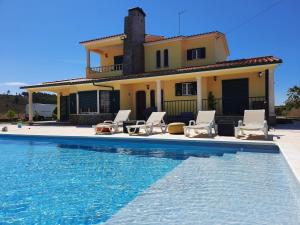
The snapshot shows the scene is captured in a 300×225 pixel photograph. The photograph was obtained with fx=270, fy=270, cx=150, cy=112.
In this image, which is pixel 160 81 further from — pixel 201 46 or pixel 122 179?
pixel 122 179

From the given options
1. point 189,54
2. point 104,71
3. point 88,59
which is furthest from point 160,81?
point 88,59

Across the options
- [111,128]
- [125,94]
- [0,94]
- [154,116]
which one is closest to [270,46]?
[125,94]

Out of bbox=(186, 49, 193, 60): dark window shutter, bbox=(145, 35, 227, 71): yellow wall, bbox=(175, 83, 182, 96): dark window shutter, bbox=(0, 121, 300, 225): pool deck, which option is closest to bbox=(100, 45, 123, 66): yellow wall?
bbox=(145, 35, 227, 71): yellow wall

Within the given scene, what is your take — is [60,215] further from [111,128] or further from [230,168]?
[111,128]

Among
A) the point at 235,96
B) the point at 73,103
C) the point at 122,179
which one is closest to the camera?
the point at 122,179

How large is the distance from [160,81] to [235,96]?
4.71 m

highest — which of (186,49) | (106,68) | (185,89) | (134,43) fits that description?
(134,43)

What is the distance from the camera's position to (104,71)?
2303 cm

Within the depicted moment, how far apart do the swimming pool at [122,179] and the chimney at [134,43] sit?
11804 millimetres

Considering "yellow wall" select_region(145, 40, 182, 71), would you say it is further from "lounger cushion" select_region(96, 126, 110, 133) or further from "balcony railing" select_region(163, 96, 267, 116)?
"lounger cushion" select_region(96, 126, 110, 133)

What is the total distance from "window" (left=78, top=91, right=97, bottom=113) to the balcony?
125 inches

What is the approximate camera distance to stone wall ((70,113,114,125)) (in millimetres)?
18781

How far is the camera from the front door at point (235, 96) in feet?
53.5

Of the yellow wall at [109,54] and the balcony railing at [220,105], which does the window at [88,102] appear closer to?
the yellow wall at [109,54]
